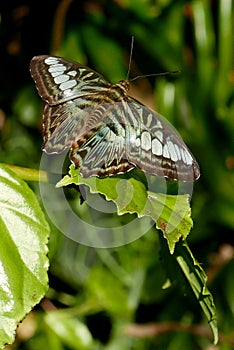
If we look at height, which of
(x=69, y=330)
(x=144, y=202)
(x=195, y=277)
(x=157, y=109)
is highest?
(x=144, y=202)

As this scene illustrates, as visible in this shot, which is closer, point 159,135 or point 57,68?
point 159,135

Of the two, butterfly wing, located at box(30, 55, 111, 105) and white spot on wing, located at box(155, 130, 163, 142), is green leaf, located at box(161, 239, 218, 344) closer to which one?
white spot on wing, located at box(155, 130, 163, 142)

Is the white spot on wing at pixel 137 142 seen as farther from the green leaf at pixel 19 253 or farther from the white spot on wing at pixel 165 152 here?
the green leaf at pixel 19 253

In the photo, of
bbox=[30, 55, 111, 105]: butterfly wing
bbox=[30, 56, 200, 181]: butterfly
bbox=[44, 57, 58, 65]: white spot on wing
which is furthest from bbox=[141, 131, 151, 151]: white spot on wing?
bbox=[44, 57, 58, 65]: white spot on wing

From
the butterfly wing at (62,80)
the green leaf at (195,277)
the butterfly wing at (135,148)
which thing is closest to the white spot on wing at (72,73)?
the butterfly wing at (62,80)

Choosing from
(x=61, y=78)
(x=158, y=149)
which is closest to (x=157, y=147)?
(x=158, y=149)

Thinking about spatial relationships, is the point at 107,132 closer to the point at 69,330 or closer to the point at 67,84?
the point at 67,84
